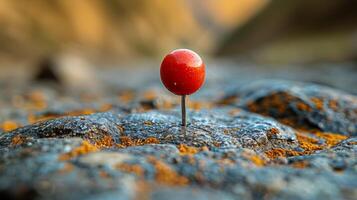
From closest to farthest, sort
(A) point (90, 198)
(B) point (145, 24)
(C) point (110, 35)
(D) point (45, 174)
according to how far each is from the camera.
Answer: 1. (A) point (90, 198)
2. (D) point (45, 174)
3. (C) point (110, 35)
4. (B) point (145, 24)

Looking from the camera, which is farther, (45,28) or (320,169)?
(45,28)

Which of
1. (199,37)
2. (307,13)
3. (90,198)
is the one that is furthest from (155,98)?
(199,37)

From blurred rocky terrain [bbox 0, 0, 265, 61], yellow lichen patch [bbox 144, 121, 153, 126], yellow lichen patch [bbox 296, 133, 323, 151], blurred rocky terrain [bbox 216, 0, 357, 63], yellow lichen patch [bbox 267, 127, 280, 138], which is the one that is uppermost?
blurred rocky terrain [bbox 0, 0, 265, 61]

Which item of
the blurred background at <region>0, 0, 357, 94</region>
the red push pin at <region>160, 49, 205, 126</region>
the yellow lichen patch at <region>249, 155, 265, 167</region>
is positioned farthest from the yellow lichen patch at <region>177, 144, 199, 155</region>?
the blurred background at <region>0, 0, 357, 94</region>

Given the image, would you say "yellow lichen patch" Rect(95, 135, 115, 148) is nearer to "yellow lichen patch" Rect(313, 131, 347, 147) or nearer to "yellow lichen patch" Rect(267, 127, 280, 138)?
"yellow lichen patch" Rect(267, 127, 280, 138)

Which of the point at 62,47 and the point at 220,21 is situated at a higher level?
the point at 220,21

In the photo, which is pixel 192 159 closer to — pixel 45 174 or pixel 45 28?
pixel 45 174

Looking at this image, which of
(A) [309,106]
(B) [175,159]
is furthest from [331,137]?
(B) [175,159]
